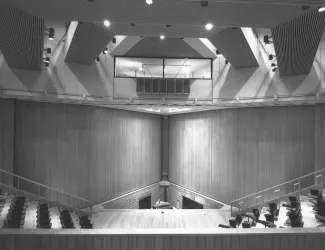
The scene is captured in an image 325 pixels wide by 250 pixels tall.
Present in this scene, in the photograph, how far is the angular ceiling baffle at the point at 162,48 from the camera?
11.5 meters

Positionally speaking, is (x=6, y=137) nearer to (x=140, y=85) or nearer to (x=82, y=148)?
(x=82, y=148)

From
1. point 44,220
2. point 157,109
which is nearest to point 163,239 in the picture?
point 44,220

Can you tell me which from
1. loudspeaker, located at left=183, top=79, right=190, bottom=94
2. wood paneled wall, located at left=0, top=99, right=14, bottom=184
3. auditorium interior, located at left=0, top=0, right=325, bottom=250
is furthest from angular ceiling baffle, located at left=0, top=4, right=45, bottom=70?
loudspeaker, located at left=183, top=79, right=190, bottom=94

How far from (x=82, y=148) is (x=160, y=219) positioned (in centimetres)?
512

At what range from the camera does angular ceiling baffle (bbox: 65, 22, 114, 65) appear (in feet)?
29.7

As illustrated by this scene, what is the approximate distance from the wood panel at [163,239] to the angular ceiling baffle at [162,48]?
10.3m

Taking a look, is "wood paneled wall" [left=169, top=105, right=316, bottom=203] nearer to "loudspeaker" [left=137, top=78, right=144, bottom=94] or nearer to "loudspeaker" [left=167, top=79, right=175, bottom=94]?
"loudspeaker" [left=167, top=79, right=175, bottom=94]

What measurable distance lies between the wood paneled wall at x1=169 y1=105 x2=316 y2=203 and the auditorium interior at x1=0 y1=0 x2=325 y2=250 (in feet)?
0.17

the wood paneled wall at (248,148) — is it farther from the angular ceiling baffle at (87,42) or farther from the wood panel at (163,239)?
the wood panel at (163,239)

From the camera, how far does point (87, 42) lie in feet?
A: 31.9

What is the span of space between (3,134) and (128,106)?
5.82m

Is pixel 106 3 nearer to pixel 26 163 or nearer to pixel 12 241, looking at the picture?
pixel 12 241

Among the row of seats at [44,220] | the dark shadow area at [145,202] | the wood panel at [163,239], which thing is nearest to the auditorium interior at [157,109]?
the row of seats at [44,220]

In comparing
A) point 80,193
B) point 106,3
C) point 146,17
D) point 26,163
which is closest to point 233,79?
point 146,17
